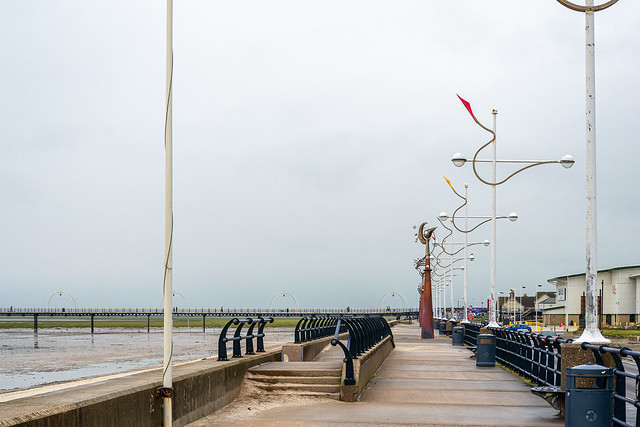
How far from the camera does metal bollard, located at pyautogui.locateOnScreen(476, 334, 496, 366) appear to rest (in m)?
23.7

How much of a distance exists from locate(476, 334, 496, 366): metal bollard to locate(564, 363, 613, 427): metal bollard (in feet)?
45.8

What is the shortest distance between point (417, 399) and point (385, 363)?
31.5 ft

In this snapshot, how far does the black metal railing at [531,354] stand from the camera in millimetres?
15523

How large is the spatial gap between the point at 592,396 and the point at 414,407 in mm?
4648

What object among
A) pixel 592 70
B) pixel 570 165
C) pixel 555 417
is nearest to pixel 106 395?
pixel 555 417

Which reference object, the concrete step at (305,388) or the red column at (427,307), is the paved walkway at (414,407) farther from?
the red column at (427,307)

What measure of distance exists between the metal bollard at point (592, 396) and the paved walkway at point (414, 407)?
7.72 feet

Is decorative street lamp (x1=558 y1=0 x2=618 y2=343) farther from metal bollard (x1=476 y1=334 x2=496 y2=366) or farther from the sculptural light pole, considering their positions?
the sculptural light pole

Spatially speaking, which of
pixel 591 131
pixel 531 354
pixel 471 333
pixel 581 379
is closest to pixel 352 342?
pixel 531 354

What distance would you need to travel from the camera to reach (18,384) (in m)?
26.5

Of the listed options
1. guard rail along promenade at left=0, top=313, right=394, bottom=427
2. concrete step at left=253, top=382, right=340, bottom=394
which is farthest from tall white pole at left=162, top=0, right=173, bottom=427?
concrete step at left=253, top=382, right=340, bottom=394

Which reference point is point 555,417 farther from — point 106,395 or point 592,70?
point 106,395

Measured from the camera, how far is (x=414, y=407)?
13992 mm

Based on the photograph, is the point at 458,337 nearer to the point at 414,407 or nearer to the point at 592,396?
the point at 414,407
